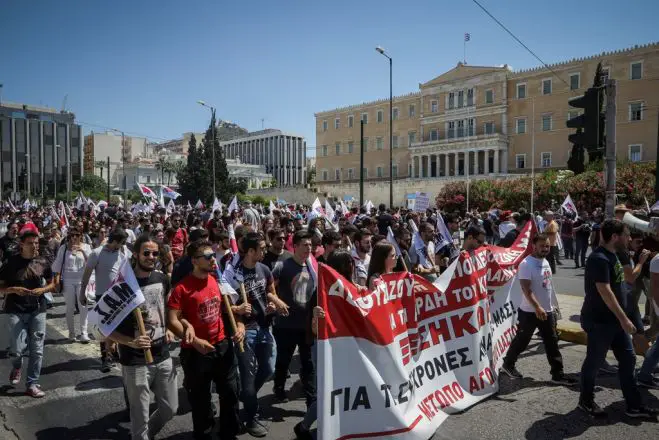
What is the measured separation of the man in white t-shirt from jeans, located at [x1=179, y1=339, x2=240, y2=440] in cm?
335

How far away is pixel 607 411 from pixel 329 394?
117 inches

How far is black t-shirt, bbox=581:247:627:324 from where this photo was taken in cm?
459

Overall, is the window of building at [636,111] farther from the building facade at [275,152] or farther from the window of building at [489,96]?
the building facade at [275,152]

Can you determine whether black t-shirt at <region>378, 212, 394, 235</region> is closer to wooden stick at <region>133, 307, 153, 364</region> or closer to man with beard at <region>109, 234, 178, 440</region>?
man with beard at <region>109, 234, 178, 440</region>

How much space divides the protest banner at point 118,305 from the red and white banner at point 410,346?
1.43 metres

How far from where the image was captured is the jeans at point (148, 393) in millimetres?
3834

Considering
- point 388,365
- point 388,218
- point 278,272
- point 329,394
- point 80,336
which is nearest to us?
point 329,394

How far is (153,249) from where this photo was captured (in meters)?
4.20

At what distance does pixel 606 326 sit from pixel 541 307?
91 centimetres

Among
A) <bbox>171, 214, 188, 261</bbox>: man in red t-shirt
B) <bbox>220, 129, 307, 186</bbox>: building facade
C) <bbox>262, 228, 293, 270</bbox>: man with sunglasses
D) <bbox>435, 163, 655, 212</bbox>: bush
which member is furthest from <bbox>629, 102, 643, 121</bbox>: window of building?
<bbox>220, 129, 307, 186</bbox>: building facade

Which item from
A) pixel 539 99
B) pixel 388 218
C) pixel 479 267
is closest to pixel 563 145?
pixel 539 99

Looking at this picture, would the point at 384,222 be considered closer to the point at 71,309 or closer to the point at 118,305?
the point at 71,309

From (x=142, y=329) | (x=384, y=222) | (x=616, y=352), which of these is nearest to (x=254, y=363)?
(x=142, y=329)

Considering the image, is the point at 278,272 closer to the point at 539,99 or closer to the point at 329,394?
the point at 329,394
